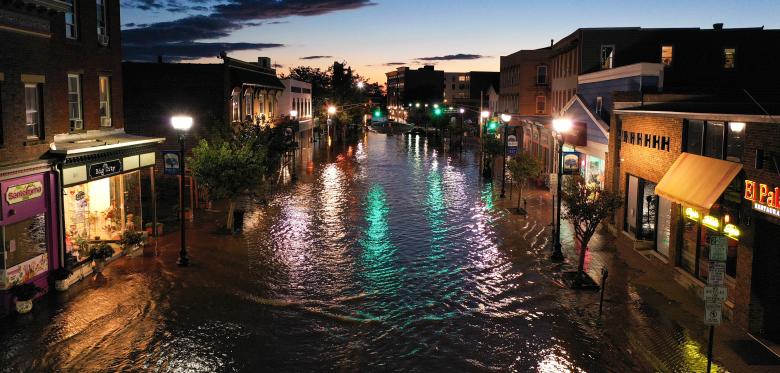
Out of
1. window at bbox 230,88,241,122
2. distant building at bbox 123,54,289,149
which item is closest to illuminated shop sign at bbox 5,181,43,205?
distant building at bbox 123,54,289,149

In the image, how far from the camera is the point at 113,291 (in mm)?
18781

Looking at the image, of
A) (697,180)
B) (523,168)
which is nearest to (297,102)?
(523,168)

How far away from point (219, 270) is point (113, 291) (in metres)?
3.39

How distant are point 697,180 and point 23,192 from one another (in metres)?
18.0

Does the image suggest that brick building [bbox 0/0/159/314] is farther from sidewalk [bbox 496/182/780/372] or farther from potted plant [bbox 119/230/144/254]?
sidewalk [bbox 496/182/780/372]

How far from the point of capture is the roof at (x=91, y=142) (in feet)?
64.8

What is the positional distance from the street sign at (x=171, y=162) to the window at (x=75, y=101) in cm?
416

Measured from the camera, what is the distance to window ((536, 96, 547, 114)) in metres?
69.6

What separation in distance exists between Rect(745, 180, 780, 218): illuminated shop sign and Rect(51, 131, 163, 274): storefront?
18120 mm

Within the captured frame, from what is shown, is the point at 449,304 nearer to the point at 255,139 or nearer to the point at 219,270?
the point at 219,270

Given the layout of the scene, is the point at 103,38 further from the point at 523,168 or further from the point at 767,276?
the point at 767,276

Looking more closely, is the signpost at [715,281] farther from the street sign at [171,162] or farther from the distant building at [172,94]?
the distant building at [172,94]

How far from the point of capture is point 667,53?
46469 millimetres

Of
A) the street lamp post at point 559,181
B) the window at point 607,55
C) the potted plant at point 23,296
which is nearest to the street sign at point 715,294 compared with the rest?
the street lamp post at point 559,181
